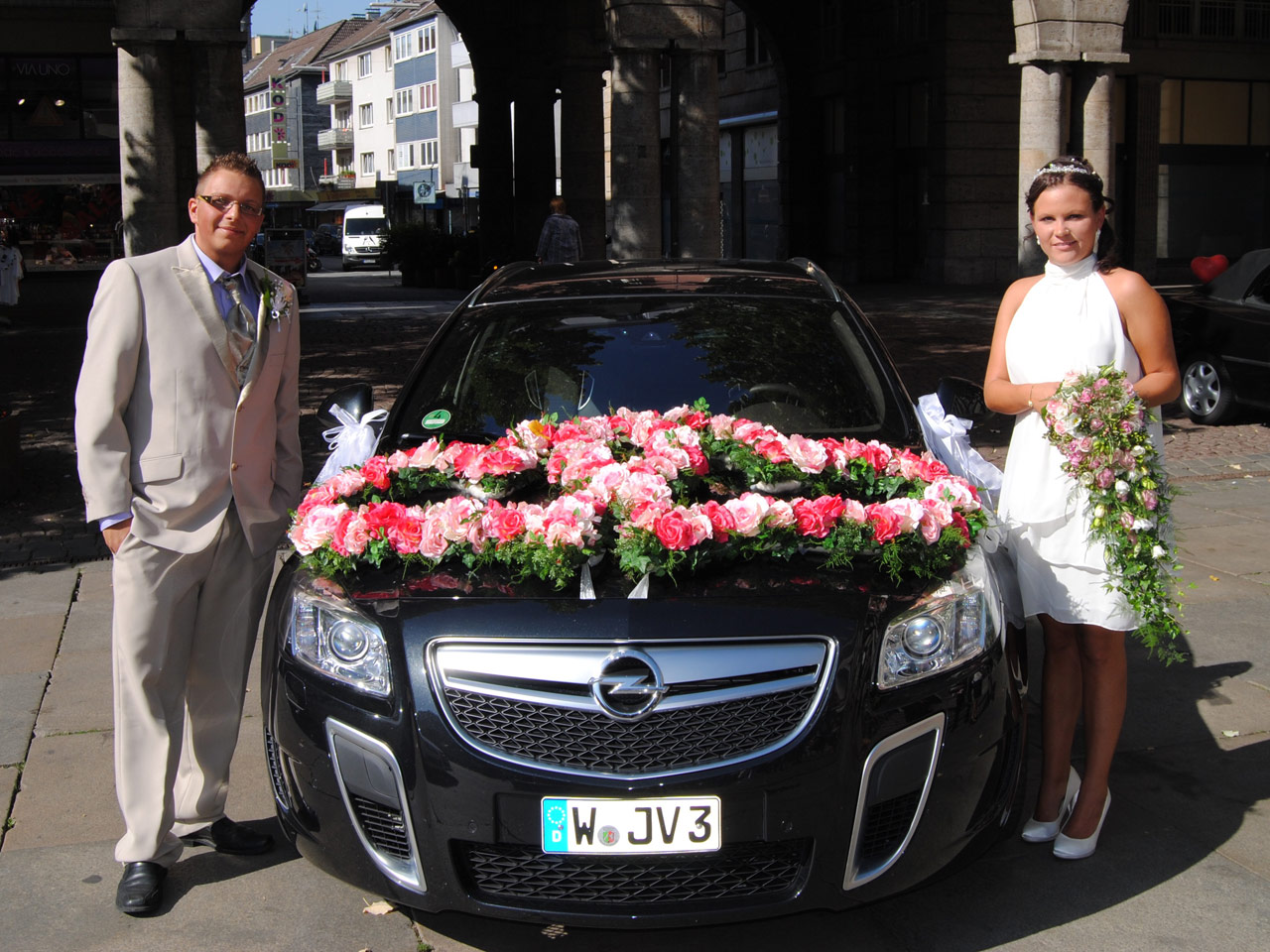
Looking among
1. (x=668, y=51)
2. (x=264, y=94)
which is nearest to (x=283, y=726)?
(x=668, y=51)

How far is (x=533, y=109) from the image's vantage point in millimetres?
29953

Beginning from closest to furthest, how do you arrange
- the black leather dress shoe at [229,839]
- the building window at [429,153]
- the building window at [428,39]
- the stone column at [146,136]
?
1. the black leather dress shoe at [229,839]
2. the stone column at [146,136]
3. the building window at [428,39]
4. the building window at [429,153]

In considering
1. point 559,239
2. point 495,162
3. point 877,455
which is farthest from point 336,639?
point 495,162

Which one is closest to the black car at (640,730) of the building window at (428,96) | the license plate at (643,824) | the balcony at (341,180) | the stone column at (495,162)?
the license plate at (643,824)

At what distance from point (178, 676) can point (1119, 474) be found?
104 inches

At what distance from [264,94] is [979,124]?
11161 centimetres

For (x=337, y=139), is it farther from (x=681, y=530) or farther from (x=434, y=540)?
(x=681, y=530)

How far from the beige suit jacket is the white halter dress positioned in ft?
7.18

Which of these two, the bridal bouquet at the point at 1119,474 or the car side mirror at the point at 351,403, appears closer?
the bridal bouquet at the point at 1119,474

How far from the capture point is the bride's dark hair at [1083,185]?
395 cm

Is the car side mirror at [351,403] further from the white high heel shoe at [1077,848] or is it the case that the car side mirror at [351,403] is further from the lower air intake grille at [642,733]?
the white high heel shoe at [1077,848]

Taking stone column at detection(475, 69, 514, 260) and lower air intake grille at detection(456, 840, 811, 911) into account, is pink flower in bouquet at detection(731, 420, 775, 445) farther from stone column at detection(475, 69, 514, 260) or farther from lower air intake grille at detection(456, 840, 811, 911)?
stone column at detection(475, 69, 514, 260)

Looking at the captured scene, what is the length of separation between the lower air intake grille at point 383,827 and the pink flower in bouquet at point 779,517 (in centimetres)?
114

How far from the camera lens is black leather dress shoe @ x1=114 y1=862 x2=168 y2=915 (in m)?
3.82
